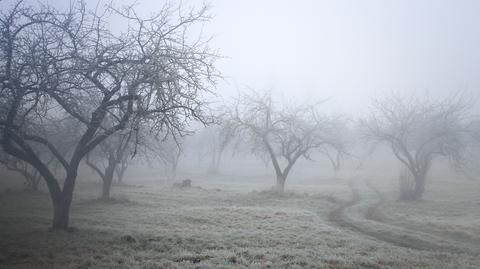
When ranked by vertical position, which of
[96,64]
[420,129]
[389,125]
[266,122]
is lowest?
[96,64]

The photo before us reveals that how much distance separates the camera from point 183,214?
20.9 metres

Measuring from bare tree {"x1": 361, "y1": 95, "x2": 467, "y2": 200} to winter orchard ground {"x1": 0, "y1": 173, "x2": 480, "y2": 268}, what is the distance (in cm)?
689

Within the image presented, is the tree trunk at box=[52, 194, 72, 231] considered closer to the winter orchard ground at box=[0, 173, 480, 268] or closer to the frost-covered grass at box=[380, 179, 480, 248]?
the winter orchard ground at box=[0, 173, 480, 268]

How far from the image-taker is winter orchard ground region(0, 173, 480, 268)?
11.2 meters

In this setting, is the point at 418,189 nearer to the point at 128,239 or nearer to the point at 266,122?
the point at 266,122

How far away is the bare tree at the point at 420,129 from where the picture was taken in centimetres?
3275

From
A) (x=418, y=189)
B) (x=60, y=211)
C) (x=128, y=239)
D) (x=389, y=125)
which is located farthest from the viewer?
(x=389, y=125)

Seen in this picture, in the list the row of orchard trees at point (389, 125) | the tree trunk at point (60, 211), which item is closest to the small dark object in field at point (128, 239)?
the tree trunk at point (60, 211)

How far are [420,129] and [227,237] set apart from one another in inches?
1264

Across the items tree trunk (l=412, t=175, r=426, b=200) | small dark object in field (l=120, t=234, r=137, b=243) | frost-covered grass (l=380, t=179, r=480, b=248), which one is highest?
tree trunk (l=412, t=175, r=426, b=200)

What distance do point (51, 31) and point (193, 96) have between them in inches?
236

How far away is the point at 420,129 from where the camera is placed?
127 feet

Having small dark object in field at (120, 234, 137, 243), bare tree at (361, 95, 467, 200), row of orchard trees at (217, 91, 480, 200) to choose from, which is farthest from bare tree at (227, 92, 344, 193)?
small dark object in field at (120, 234, 137, 243)

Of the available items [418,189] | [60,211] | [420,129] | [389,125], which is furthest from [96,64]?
[420,129]
